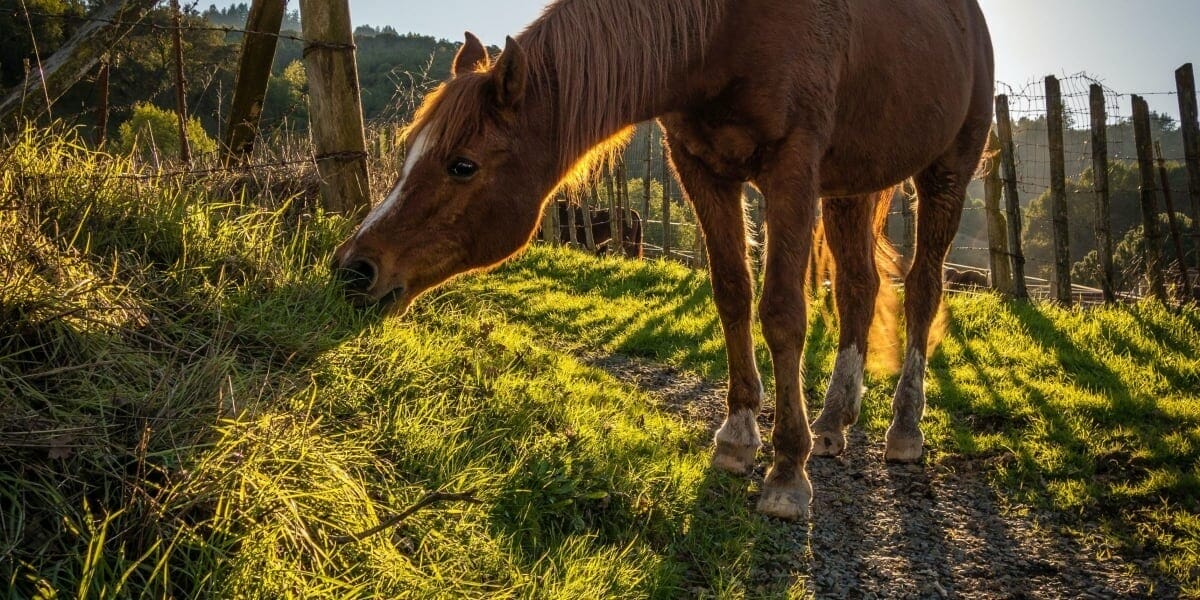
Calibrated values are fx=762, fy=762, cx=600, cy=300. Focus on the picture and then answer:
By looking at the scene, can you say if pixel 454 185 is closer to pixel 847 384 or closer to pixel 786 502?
pixel 786 502

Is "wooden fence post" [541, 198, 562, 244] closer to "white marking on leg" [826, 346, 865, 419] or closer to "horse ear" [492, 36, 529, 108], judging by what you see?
"white marking on leg" [826, 346, 865, 419]

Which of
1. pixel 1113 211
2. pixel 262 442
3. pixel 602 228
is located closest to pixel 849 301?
pixel 262 442

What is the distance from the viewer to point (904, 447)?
160 inches

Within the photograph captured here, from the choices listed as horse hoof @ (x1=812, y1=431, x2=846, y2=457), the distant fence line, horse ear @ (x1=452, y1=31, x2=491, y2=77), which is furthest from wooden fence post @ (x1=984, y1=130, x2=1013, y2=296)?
horse ear @ (x1=452, y1=31, x2=491, y2=77)

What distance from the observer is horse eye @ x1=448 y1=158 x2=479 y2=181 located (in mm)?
2980

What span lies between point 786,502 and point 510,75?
2077 millimetres

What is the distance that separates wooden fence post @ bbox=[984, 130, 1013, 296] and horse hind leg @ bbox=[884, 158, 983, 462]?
4550mm

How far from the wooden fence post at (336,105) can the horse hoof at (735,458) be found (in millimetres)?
2439

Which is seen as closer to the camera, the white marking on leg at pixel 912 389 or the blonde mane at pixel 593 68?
the blonde mane at pixel 593 68

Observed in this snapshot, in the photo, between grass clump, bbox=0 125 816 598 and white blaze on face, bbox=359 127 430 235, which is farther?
white blaze on face, bbox=359 127 430 235

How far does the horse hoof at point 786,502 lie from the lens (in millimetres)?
3211

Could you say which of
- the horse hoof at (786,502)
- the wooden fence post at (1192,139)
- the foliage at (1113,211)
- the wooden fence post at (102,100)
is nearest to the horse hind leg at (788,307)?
the horse hoof at (786,502)

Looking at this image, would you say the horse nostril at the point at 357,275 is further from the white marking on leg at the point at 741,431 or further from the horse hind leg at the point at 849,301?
the horse hind leg at the point at 849,301

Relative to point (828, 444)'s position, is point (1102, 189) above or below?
above
